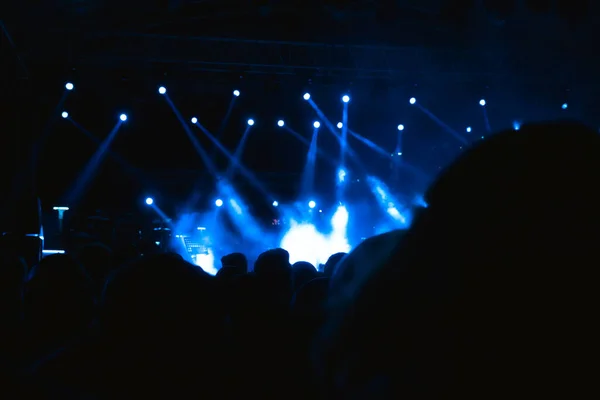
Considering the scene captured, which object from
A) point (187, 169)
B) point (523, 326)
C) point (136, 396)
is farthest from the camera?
point (187, 169)

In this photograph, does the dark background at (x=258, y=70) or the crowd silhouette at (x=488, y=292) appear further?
the dark background at (x=258, y=70)

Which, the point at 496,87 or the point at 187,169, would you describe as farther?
the point at 187,169

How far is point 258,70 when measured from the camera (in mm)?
10469

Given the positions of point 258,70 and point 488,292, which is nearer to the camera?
point 488,292

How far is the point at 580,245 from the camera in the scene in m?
0.52

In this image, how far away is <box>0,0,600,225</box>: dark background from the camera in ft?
29.3

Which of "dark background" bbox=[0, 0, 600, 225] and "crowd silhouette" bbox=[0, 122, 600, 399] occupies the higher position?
"dark background" bbox=[0, 0, 600, 225]

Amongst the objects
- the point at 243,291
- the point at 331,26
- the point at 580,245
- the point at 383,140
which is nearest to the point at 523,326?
the point at 580,245

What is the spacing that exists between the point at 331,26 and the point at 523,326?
10.3 m

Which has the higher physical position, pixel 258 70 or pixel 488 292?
Answer: pixel 258 70

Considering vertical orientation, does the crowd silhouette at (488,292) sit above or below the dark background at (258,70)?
below

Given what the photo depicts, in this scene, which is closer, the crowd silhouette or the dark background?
the crowd silhouette

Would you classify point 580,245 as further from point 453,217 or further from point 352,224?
point 352,224

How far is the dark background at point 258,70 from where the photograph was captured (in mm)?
8938
